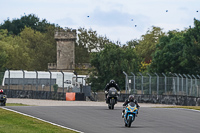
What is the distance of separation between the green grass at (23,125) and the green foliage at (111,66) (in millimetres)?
56834

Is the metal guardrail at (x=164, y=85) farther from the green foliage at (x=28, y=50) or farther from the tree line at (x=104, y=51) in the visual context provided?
the green foliage at (x=28, y=50)

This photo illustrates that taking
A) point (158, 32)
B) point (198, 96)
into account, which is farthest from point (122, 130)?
point (158, 32)

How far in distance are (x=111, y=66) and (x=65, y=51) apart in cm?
2925

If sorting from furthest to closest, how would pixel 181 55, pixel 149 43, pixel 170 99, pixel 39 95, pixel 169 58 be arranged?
pixel 149 43, pixel 169 58, pixel 181 55, pixel 39 95, pixel 170 99

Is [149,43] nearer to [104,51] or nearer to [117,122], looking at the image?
[104,51]

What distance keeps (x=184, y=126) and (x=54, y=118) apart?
5.66 meters

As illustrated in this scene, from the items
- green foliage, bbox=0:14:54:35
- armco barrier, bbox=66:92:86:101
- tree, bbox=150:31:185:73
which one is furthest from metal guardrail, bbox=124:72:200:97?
green foliage, bbox=0:14:54:35

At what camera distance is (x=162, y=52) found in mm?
78000

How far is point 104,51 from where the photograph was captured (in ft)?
285

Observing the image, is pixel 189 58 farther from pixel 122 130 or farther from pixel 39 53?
pixel 39 53

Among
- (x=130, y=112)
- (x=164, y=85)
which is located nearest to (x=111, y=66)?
(x=164, y=85)

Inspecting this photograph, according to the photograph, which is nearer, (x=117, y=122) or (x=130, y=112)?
(x=130, y=112)

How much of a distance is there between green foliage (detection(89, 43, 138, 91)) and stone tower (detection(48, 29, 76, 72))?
23.9 m

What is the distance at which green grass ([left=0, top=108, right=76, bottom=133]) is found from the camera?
1885 cm
